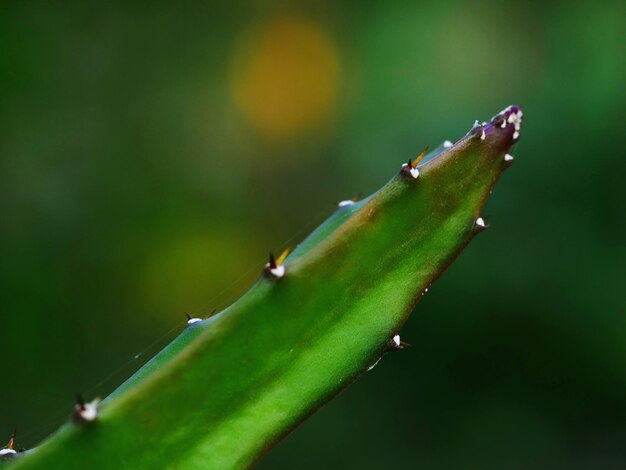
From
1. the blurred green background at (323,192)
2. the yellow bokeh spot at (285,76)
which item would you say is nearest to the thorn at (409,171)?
the blurred green background at (323,192)

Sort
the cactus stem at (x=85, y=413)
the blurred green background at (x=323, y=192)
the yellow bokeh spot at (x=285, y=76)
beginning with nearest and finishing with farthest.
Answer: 1. the cactus stem at (x=85, y=413)
2. the blurred green background at (x=323, y=192)
3. the yellow bokeh spot at (x=285, y=76)

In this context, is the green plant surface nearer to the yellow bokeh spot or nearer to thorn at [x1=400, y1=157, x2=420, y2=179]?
thorn at [x1=400, y1=157, x2=420, y2=179]

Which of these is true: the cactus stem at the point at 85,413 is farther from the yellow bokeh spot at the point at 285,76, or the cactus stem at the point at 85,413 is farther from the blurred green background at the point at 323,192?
the yellow bokeh spot at the point at 285,76

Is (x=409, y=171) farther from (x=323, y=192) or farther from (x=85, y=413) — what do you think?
(x=323, y=192)

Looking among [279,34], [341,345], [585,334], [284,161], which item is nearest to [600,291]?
[585,334]

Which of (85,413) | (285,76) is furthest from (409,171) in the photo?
(285,76)

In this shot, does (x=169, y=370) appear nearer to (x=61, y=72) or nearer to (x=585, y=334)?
(x=585, y=334)

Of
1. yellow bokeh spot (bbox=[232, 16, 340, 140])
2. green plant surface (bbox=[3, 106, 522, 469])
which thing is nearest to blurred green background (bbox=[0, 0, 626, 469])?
yellow bokeh spot (bbox=[232, 16, 340, 140])
